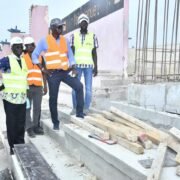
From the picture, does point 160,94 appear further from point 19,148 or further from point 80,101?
point 19,148

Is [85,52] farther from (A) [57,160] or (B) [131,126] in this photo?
(B) [131,126]

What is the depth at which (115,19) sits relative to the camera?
960 cm

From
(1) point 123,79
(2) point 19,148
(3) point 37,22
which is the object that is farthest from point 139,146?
(3) point 37,22

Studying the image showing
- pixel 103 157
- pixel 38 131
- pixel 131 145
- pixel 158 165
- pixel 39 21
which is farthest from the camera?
pixel 39 21

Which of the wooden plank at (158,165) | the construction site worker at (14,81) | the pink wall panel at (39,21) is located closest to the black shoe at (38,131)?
the construction site worker at (14,81)

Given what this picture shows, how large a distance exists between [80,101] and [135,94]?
961mm

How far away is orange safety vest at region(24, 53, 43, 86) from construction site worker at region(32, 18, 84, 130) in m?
0.55

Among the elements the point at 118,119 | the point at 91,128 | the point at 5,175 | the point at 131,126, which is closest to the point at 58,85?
the point at 91,128

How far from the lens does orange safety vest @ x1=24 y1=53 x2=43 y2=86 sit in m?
6.74

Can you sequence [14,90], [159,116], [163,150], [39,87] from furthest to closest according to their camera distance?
[39,87], [14,90], [159,116], [163,150]

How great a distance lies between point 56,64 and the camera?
6098 mm

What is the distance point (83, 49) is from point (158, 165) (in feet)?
12.3

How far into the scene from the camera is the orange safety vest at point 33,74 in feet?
22.1

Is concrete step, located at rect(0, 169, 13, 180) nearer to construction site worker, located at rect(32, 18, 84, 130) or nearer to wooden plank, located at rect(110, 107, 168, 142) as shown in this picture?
construction site worker, located at rect(32, 18, 84, 130)
